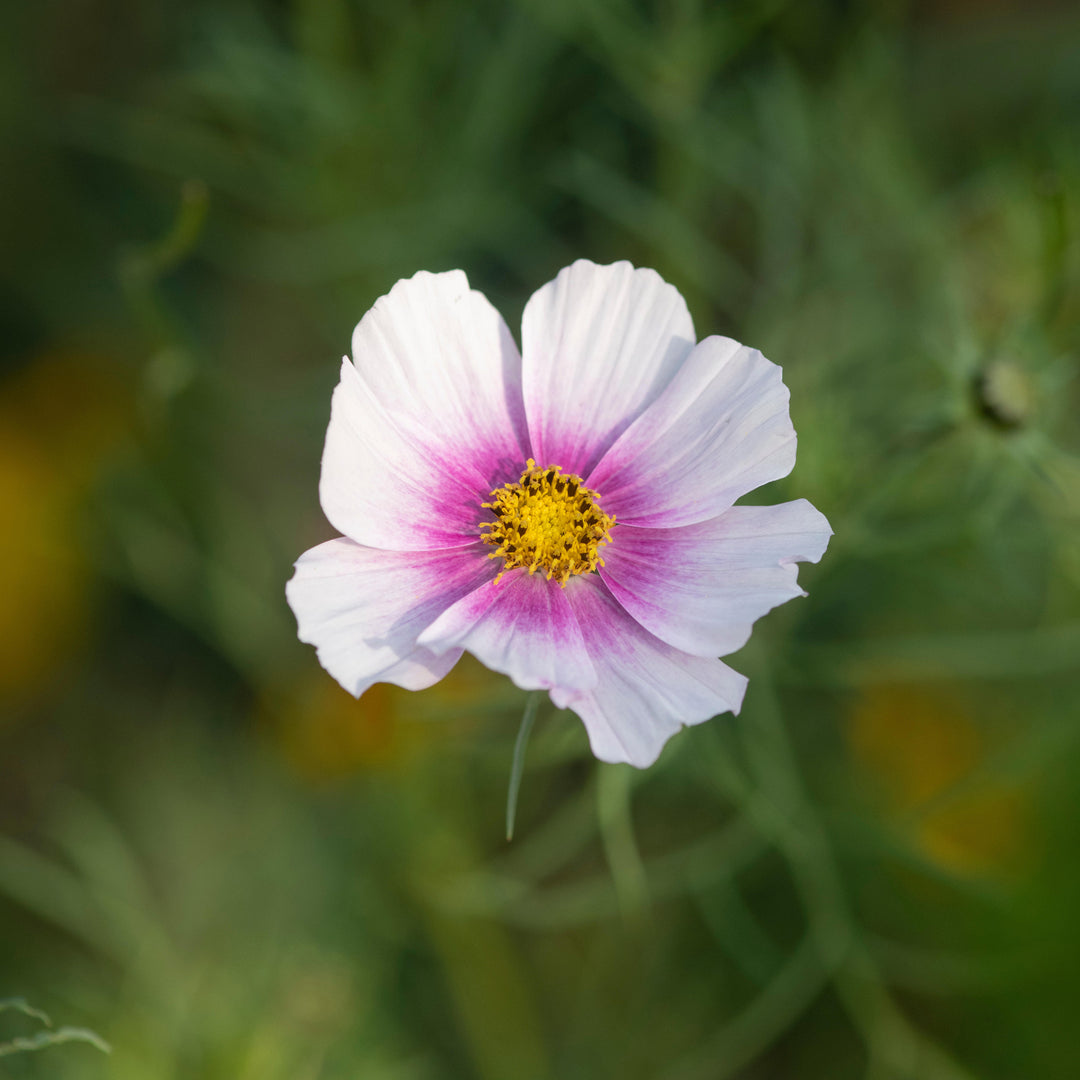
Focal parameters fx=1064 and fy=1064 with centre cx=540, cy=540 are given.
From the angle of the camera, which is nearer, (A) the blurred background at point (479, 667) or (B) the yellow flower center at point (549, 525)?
(B) the yellow flower center at point (549, 525)

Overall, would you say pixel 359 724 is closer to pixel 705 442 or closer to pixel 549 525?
pixel 549 525

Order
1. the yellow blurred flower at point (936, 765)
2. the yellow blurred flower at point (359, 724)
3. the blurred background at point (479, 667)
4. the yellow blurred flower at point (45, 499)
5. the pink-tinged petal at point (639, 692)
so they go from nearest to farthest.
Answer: the pink-tinged petal at point (639, 692) → the blurred background at point (479, 667) → the yellow blurred flower at point (359, 724) → the yellow blurred flower at point (936, 765) → the yellow blurred flower at point (45, 499)

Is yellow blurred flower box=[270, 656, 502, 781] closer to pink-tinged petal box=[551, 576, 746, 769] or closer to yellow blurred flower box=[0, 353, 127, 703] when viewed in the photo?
yellow blurred flower box=[0, 353, 127, 703]

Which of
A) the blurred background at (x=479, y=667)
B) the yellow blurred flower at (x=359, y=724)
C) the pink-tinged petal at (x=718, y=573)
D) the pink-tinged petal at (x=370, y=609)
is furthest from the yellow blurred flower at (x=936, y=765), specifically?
the pink-tinged petal at (x=370, y=609)

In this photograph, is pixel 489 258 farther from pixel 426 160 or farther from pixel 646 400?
pixel 646 400

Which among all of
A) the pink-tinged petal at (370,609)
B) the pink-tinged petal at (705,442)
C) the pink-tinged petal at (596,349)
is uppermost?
the pink-tinged petal at (596,349)

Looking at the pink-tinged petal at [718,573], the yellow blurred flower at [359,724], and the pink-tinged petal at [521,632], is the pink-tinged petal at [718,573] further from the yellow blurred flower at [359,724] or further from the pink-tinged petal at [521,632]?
the yellow blurred flower at [359,724]

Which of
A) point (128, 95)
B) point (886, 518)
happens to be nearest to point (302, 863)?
point (886, 518)
